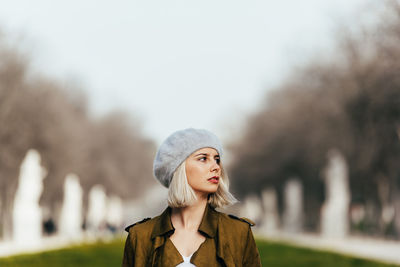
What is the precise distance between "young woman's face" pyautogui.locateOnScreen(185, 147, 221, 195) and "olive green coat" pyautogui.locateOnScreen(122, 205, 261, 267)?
Answer: 14 centimetres

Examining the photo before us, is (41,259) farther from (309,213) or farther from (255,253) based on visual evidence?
(309,213)

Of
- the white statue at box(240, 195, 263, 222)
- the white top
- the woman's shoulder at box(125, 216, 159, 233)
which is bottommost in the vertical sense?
the white top

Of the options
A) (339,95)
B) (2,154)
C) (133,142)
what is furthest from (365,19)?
(133,142)

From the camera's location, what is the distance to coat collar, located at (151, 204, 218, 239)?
159 inches

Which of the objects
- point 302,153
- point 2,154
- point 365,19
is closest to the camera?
point 365,19

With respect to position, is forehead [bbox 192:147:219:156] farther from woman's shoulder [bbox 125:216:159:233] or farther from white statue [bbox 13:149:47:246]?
white statue [bbox 13:149:47:246]

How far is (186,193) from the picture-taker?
408cm

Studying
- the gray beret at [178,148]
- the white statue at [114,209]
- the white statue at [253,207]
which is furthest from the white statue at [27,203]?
the white statue at [253,207]

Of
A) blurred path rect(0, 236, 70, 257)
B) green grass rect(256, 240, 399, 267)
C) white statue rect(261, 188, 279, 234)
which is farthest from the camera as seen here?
white statue rect(261, 188, 279, 234)

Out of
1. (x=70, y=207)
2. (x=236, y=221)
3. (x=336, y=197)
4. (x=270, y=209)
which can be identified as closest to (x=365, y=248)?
Result: (x=336, y=197)

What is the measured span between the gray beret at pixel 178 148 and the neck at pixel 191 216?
0.60ft

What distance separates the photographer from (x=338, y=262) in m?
22.1

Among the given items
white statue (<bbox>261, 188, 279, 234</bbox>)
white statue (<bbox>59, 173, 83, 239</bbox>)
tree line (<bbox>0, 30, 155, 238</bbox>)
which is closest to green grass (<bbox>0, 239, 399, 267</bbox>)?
tree line (<bbox>0, 30, 155, 238</bbox>)

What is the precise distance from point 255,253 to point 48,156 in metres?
42.3
